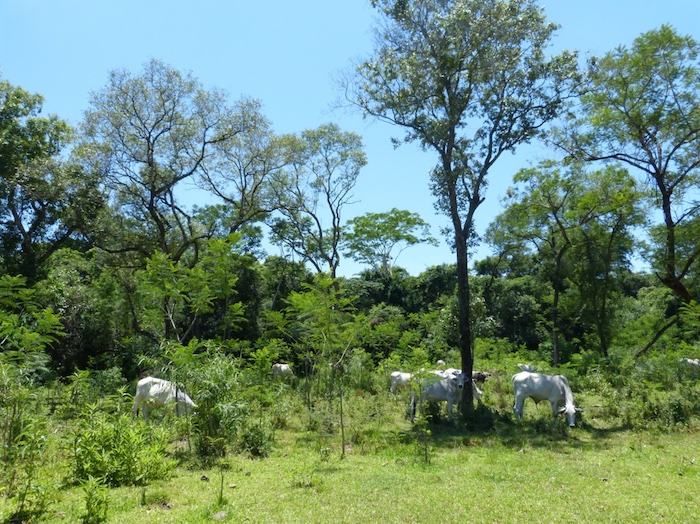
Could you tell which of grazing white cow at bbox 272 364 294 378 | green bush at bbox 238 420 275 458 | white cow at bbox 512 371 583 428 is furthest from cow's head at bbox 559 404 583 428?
grazing white cow at bbox 272 364 294 378

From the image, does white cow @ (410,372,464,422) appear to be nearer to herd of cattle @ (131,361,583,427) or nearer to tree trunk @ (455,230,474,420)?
herd of cattle @ (131,361,583,427)

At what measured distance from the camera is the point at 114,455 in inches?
249

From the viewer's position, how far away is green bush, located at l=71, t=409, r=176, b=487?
20.2ft

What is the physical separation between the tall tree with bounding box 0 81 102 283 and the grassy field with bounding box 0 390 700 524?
1351cm

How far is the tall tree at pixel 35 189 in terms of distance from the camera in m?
18.1

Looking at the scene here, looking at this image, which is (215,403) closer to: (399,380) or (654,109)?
(399,380)

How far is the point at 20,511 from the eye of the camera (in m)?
4.86

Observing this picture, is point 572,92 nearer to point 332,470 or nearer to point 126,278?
point 332,470

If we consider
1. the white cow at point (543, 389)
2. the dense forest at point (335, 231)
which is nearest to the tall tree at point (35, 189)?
the dense forest at point (335, 231)

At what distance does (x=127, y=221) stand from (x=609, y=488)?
19.8m

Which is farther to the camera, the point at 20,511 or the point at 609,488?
the point at 609,488

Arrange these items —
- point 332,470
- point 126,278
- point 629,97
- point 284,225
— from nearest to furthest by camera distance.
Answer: point 332,470 < point 629,97 < point 126,278 < point 284,225

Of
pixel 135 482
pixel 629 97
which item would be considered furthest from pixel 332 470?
pixel 629 97

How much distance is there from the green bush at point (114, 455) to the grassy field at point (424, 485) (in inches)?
8.6
